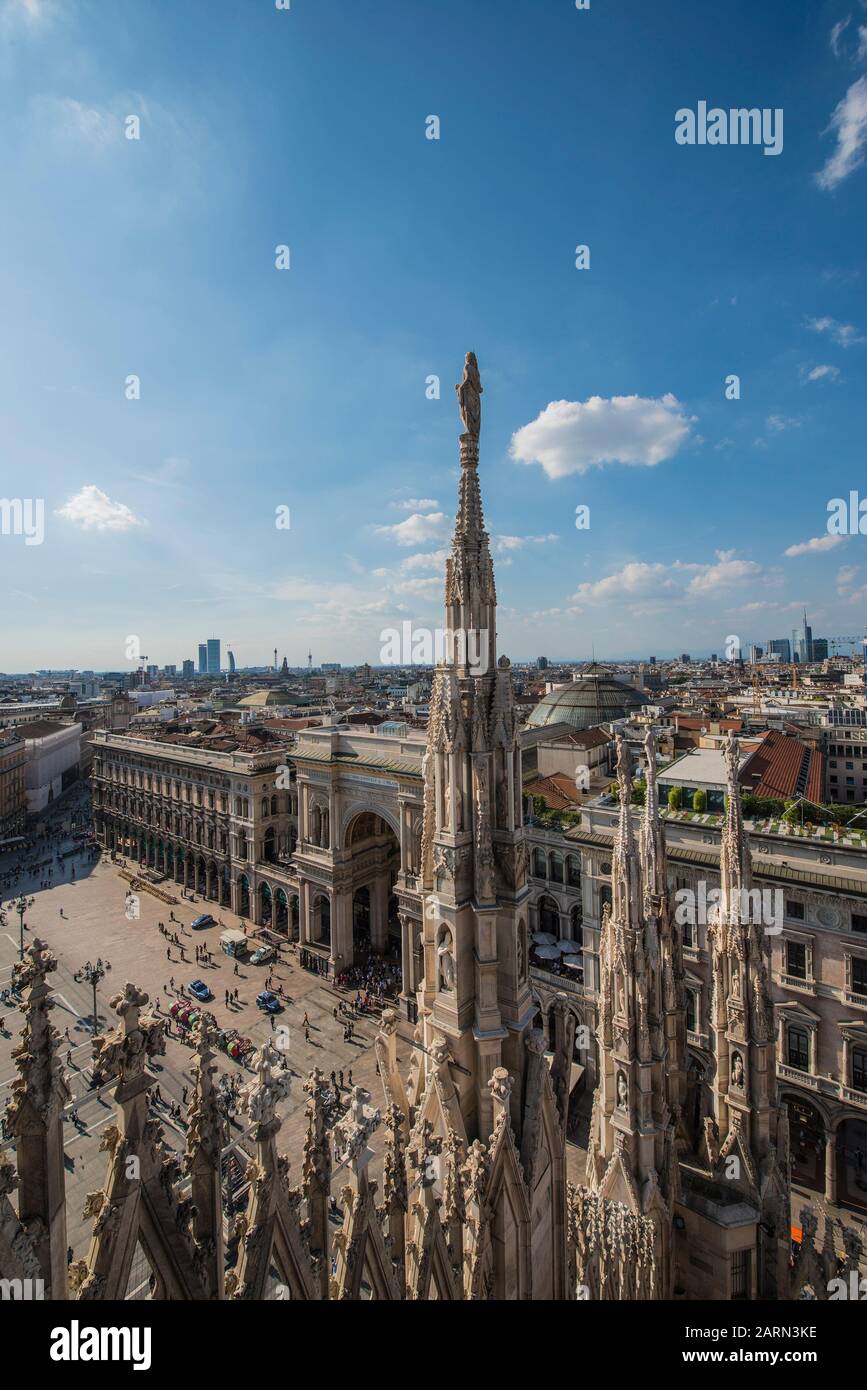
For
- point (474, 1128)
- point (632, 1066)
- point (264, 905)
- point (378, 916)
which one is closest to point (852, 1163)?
point (632, 1066)

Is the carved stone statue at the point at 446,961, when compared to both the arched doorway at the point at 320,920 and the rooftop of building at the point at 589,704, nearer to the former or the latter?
the arched doorway at the point at 320,920

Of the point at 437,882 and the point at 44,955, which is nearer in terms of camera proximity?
the point at 44,955

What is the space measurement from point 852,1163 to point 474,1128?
94.3 feet

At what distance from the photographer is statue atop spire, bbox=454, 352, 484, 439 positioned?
27.0 feet

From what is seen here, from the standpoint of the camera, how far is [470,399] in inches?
→ 325

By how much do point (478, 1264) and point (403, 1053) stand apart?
2.77 metres

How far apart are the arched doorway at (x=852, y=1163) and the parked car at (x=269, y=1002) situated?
99.8ft

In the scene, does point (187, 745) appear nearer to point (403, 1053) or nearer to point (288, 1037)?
point (288, 1037)

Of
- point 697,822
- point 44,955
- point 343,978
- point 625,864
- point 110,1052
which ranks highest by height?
point 44,955

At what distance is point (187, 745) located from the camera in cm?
6169

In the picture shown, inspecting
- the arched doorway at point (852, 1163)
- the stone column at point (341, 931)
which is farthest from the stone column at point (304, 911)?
the arched doorway at point (852, 1163)

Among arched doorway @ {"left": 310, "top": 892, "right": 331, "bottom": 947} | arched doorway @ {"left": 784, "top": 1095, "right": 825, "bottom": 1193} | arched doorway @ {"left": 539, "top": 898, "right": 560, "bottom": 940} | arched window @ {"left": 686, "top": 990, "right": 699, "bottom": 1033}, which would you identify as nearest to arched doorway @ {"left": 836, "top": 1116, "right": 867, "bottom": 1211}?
arched doorway @ {"left": 784, "top": 1095, "right": 825, "bottom": 1193}

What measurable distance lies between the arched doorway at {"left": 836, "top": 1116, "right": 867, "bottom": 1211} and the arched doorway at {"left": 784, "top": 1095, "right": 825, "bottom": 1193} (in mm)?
642

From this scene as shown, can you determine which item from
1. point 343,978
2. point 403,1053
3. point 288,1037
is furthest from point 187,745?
point 403,1053
